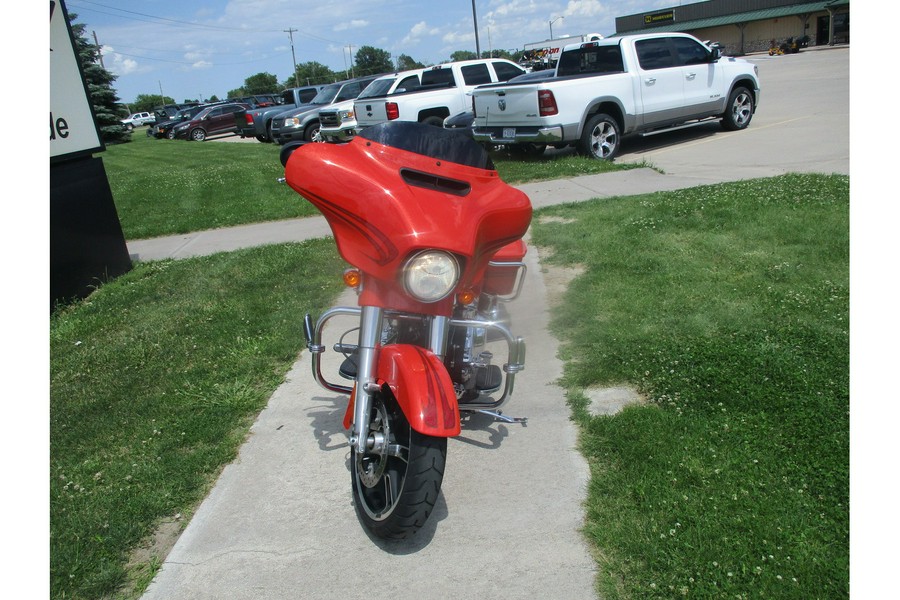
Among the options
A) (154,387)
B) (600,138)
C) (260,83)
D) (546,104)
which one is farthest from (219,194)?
(260,83)

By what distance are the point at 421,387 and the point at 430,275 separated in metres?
0.44

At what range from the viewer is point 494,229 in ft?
10.2

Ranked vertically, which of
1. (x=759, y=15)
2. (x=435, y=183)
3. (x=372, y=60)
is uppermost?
(x=372, y=60)

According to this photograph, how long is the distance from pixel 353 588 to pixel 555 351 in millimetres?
2423

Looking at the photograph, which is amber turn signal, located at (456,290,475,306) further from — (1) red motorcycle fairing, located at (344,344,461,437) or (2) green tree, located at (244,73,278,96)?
(2) green tree, located at (244,73,278,96)

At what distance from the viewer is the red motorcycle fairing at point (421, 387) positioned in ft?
8.76

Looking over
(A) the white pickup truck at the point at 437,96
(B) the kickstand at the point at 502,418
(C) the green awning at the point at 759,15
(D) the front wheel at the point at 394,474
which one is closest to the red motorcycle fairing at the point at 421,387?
(D) the front wheel at the point at 394,474

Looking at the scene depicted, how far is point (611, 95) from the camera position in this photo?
39.0 feet

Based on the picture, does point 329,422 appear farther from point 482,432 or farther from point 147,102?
point 147,102

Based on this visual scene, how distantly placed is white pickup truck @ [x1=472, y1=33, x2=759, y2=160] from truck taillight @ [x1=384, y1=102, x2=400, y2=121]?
3.10 m

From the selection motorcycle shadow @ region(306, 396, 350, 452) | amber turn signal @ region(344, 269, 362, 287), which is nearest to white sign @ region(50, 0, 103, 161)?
motorcycle shadow @ region(306, 396, 350, 452)

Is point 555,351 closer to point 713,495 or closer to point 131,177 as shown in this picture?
point 713,495

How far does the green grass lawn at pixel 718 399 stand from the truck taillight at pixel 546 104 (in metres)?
4.79
